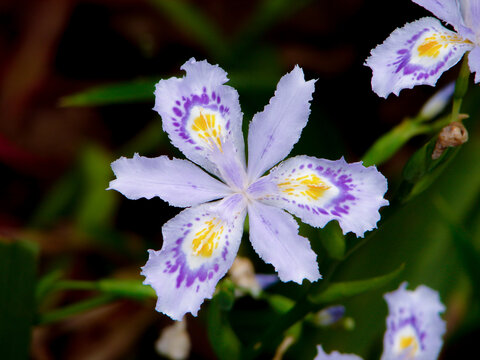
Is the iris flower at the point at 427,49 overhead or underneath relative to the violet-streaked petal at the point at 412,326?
overhead

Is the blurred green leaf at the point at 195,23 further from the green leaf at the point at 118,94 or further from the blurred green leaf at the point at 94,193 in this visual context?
the green leaf at the point at 118,94

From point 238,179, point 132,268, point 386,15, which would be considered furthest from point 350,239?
point 386,15

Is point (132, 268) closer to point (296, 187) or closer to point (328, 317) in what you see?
point (328, 317)

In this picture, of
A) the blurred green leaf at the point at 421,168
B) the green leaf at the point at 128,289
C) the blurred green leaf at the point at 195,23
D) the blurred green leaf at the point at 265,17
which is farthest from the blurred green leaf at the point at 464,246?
the blurred green leaf at the point at 195,23

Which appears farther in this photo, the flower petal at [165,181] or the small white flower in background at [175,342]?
the small white flower in background at [175,342]

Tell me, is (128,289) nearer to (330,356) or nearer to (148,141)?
(330,356)

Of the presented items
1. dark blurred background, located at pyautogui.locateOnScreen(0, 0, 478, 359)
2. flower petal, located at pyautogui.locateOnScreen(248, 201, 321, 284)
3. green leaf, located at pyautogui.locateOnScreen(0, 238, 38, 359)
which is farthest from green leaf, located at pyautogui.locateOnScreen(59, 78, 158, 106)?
flower petal, located at pyautogui.locateOnScreen(248, 201, 321, 284)
